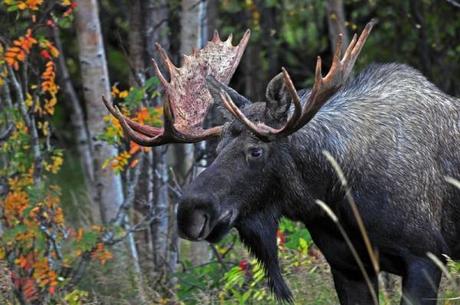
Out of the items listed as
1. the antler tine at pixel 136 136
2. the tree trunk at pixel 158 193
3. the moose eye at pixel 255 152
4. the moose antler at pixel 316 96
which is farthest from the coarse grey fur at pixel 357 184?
the tree trunk at pixel 158 193

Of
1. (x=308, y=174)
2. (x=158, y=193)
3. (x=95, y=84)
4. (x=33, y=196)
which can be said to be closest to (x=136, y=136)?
(x=308, y=174)

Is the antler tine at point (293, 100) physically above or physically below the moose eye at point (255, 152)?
above

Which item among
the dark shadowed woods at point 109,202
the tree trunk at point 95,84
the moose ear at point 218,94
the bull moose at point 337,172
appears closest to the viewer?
the bull moose at point 337,172

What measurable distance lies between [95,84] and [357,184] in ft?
10.7

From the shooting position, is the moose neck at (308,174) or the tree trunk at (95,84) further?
the tree trunk at (95,84)

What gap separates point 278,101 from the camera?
6148mm

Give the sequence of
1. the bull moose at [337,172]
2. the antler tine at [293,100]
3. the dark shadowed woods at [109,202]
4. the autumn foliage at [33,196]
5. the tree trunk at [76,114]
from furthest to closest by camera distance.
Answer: the tree trunk at [76,114], the autumn foliage at [33,196], the dark shadowed woods at [109,202], the bull moose at [337,172], the antler tine at [293,100]

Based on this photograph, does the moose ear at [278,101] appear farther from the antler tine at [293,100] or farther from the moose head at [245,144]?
the antler tine at [293,100]

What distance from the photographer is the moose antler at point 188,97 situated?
6.45 meters

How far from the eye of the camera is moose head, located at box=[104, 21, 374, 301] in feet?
19.3

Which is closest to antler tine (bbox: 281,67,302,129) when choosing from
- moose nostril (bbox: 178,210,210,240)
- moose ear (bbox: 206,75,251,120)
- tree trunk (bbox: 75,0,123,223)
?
moose ear (bbox: 206,75,251,120)

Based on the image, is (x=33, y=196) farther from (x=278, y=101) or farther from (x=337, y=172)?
(x=337, y=172)

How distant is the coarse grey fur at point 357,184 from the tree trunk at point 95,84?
264cm

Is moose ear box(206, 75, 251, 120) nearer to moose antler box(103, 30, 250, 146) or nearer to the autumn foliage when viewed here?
moose antler box(103, 30, 250, 146)
